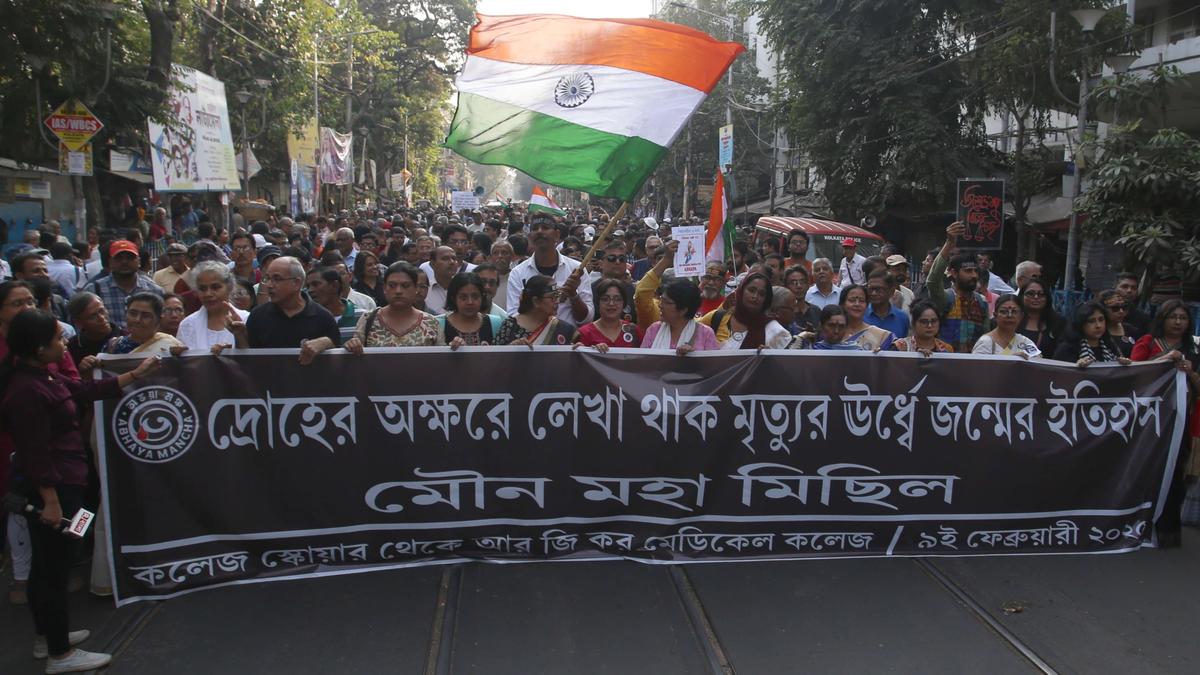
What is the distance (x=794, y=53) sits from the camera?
24.2 m

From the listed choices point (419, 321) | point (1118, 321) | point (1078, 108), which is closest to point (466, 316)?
point (419, 321)

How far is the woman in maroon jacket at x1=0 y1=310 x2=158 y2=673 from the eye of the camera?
3879mm

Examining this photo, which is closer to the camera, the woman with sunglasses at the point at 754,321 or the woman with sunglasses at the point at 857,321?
the woman with sunglasses at the point at 754,321

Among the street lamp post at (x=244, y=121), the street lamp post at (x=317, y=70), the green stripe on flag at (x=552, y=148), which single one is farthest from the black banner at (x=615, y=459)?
the street lamp post at (x=317, y=70)

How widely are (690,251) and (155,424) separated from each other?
575 centimetres

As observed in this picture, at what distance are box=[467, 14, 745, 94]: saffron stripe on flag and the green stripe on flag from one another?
0.43m

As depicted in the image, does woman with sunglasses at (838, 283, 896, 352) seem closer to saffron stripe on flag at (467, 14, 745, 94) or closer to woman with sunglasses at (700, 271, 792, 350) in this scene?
woman with sunglasses at (700, 271, 792, 350)

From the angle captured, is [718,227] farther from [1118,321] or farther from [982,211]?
[982,211]

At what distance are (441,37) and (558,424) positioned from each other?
44.8 metres

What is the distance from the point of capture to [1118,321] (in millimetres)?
6633

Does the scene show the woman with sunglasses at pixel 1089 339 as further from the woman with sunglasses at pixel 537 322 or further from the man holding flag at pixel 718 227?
the woman with sunglasses at pixel 537 322

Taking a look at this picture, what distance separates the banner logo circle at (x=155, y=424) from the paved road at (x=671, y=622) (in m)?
0.75

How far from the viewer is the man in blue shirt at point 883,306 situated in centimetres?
689

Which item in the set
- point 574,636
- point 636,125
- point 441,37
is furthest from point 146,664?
point 441,37
